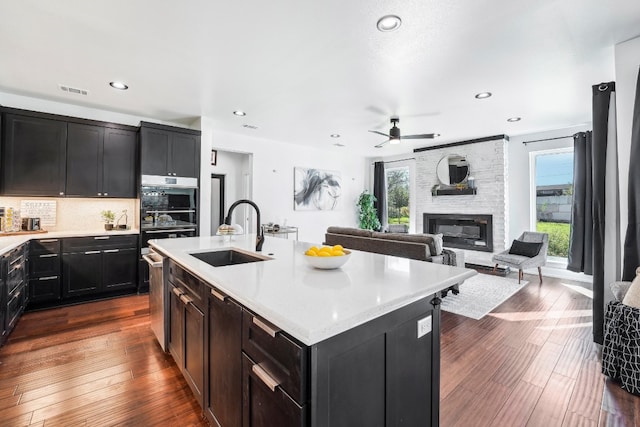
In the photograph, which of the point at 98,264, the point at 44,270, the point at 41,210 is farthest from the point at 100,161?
the point at 44,270

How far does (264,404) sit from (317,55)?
2.73 metres

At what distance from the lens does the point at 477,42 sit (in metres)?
2.47

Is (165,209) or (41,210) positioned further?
(165,209)

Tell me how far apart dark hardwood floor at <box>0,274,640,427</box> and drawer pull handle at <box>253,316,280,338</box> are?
1133 millimetres

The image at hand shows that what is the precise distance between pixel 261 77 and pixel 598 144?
335cm

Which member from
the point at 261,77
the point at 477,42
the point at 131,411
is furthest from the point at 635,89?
the point at 131,411

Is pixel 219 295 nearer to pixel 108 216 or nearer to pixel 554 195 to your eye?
pixel 108 216

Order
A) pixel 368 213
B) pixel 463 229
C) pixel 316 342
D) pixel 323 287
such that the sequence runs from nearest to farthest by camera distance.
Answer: pixel 316 342 → pixel 323 287 → pixel 463 229 → pixel 368 213

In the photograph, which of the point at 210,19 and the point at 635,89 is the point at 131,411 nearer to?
the point at 210,19

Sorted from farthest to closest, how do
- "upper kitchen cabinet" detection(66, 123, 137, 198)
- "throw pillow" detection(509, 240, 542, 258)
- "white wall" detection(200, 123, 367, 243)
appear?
"white wall" detection(200, 123, 367, 243) → "throw pillow" detection(509, 240, 542, 258) → "upper kitchen cabinet" detection(66, 123, 137, 198)

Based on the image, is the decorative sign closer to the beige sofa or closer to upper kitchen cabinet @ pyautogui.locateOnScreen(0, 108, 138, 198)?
upper kitchen cabinet @ pyautogui.locateOnScreen(0, 108, 138, 198)

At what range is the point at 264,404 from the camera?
112 cm

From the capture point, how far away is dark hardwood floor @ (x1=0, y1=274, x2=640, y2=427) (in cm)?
182

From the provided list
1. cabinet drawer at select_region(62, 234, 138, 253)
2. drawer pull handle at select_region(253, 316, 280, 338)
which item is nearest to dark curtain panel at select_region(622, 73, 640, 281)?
drawer pull handle at select_region(253, 316, 280, 338)
